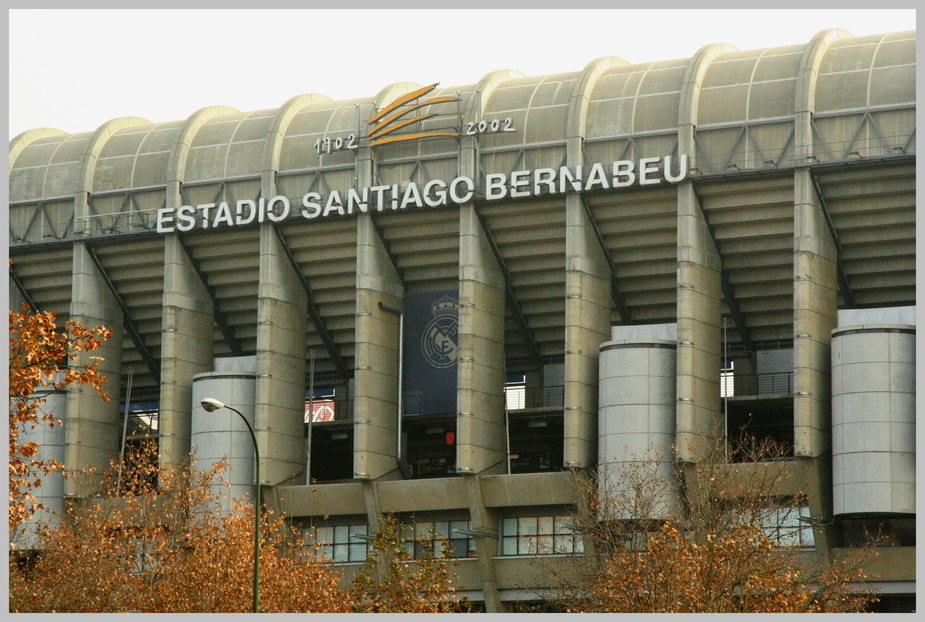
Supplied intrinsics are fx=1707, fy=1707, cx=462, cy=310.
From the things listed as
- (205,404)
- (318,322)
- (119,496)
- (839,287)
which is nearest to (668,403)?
(839,287)

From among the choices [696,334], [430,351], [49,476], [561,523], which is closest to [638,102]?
[696,334]

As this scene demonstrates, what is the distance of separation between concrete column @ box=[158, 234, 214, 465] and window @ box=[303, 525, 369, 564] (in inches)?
347

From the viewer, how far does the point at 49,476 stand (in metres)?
92.6

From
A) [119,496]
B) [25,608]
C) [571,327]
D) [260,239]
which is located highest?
[260,239]

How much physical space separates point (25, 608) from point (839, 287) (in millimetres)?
41423

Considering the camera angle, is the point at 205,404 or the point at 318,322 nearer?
the point at 205,404

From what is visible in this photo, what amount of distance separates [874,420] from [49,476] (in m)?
44.5

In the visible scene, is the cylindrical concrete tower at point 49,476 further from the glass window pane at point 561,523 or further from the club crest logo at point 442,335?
the glass window pane at point 561,523

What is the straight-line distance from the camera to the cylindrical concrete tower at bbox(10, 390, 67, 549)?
90.9 metres

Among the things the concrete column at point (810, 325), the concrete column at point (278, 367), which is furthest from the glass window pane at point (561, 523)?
the concrete column at point (278, 367)

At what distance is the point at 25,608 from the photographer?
213ft

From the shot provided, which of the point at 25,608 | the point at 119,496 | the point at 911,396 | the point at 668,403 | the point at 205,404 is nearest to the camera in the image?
the point at 205,404

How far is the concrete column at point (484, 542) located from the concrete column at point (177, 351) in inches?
656

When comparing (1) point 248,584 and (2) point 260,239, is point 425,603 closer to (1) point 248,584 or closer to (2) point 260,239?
(1) point 248,584
